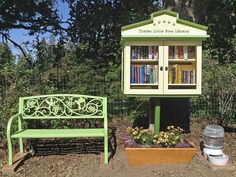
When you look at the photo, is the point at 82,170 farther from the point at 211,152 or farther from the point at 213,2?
the point at 213,2

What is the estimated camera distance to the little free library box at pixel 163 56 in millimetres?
6773

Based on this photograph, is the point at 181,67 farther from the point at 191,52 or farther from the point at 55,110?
the point at 55,110

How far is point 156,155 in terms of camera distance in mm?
6543

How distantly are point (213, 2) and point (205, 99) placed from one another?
467cm

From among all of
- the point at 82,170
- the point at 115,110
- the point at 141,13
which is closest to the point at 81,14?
the point at 141,13

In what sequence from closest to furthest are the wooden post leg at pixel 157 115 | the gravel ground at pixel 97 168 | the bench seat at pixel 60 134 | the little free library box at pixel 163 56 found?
1. the gravel ground at pixel 97 168
2. the bench seat at pixel 60 134
3. the little free library box at pixel 163 56
4. the wooden post leg at pixel 157 115

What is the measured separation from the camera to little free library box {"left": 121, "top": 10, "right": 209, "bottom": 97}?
6.77m

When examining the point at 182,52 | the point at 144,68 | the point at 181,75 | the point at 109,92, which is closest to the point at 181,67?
the point at 181,75

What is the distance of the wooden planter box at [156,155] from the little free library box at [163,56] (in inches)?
37.1

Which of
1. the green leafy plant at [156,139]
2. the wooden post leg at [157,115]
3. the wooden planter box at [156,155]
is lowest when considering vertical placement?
the wooden planter box at [156,155]

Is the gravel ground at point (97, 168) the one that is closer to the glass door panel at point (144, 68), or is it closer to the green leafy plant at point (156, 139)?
the green leafy plant at point (156, 139)

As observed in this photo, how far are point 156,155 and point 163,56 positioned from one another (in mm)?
1607

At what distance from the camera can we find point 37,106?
289 inches

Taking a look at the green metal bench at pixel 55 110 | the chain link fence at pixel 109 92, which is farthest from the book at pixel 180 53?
the chain link fence at pixel 109 92
